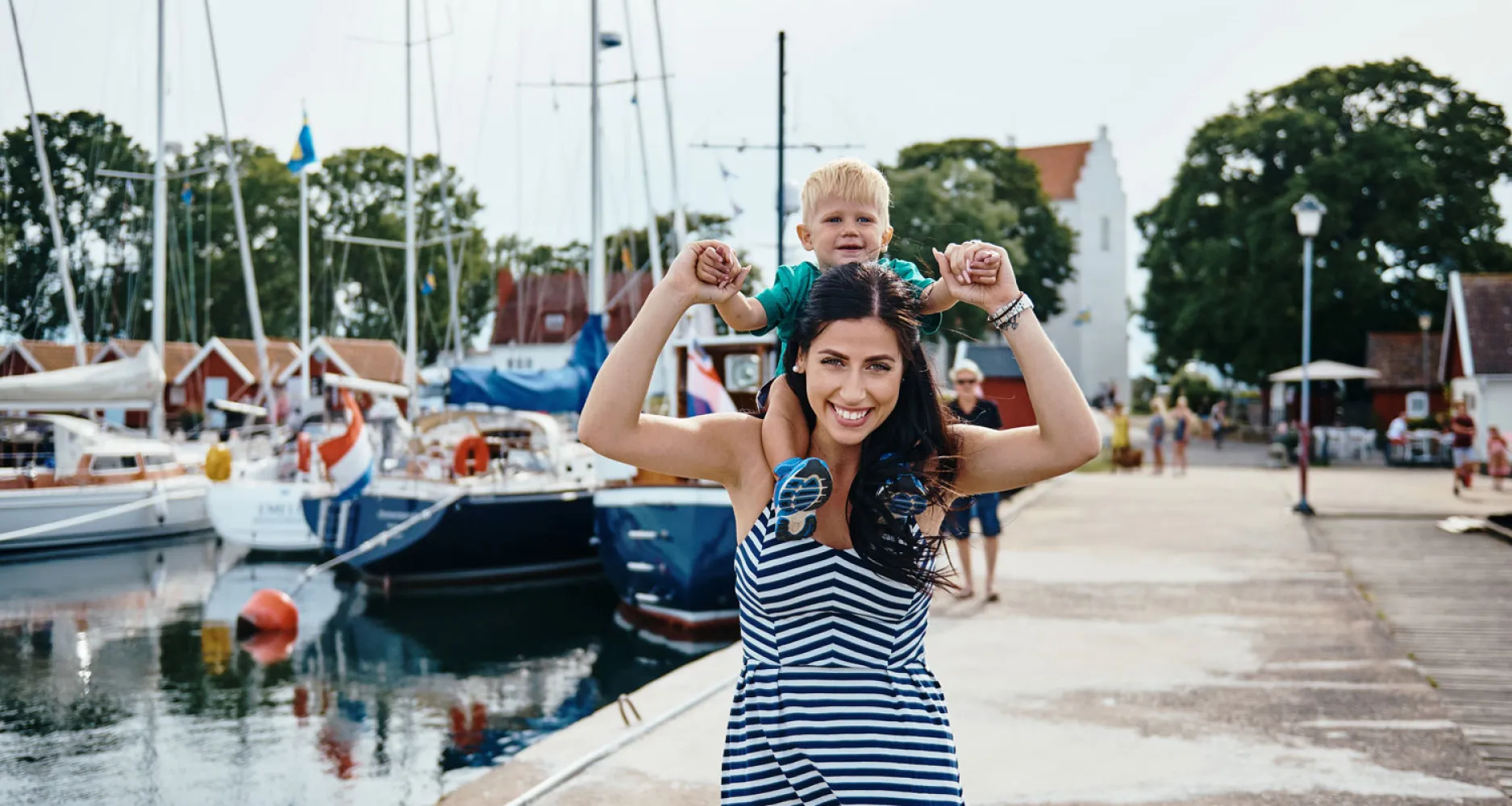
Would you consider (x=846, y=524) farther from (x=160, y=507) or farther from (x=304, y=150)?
(x=304, y=150)

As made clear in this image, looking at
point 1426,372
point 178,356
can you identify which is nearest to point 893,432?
point 1426,372

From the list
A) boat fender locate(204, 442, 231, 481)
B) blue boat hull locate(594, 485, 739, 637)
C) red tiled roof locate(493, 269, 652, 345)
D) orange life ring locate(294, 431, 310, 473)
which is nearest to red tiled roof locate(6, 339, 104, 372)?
boat fender locate(204, 442, 231, 481)

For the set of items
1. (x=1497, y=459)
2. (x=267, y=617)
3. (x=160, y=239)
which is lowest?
(x=267, y=617)

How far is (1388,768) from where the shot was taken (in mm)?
5551

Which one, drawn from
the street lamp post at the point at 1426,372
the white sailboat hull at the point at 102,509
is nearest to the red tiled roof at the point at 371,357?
the white sailboat hull at the point at 102,509

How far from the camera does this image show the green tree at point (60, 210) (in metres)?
26.0

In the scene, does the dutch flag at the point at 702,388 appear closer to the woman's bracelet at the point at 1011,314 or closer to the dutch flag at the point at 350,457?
the dutch flag at the point at 350,457

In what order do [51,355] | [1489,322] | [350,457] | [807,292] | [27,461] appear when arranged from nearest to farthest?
[807,292], [350,457], [27,461], [1489,322], [51,355]

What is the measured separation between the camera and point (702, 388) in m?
14.6

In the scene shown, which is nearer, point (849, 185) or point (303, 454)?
point (849, 185)

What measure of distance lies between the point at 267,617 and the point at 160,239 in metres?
14.3

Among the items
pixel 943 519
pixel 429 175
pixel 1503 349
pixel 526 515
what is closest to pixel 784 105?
pixel 526 515

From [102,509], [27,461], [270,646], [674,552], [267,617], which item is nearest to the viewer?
[674,552]

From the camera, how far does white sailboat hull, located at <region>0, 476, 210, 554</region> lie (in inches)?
934
